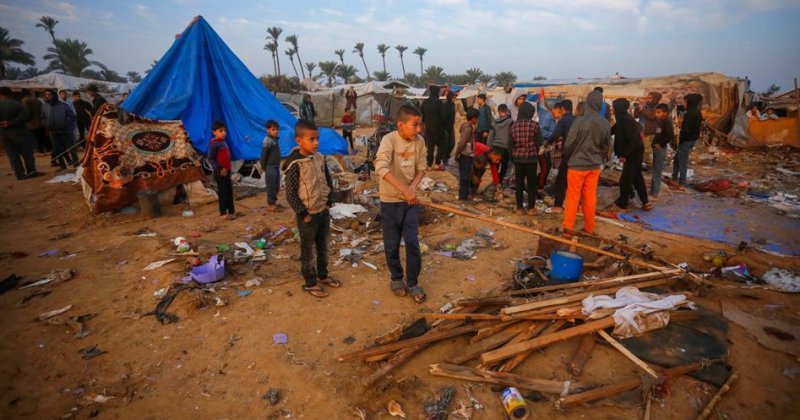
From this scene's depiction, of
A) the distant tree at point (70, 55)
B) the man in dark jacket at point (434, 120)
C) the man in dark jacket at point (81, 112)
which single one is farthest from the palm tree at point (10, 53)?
the man in dark jacket at point (434, 120)

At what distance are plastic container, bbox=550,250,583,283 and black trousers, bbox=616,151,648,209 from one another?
11.6 feet

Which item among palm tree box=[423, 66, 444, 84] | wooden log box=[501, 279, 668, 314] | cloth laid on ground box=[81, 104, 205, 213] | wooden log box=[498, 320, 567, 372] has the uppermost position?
palm tree box=[423, 66, 444, 84]

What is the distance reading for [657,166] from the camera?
7027 millimetres

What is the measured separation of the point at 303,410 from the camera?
2.47 m

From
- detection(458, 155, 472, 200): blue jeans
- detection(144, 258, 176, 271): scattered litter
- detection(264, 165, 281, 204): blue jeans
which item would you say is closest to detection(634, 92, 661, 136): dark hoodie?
detection(458, 155, 472, 200): blue jeans

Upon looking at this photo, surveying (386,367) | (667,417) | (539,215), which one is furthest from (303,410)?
(539,215)

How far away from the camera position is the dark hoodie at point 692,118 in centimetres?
711

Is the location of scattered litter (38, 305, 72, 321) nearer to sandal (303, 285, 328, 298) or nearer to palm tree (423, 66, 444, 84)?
sandal (303, 285, 328, 298)

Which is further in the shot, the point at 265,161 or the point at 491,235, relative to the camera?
the point at 265,161

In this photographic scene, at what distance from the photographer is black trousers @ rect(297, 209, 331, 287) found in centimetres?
366

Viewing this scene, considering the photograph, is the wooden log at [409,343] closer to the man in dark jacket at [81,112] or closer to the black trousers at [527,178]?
the black trousers at [527,178]

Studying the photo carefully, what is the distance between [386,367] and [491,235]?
3286 mm

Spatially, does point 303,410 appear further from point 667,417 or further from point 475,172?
point 475,172

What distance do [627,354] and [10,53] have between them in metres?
40.1
